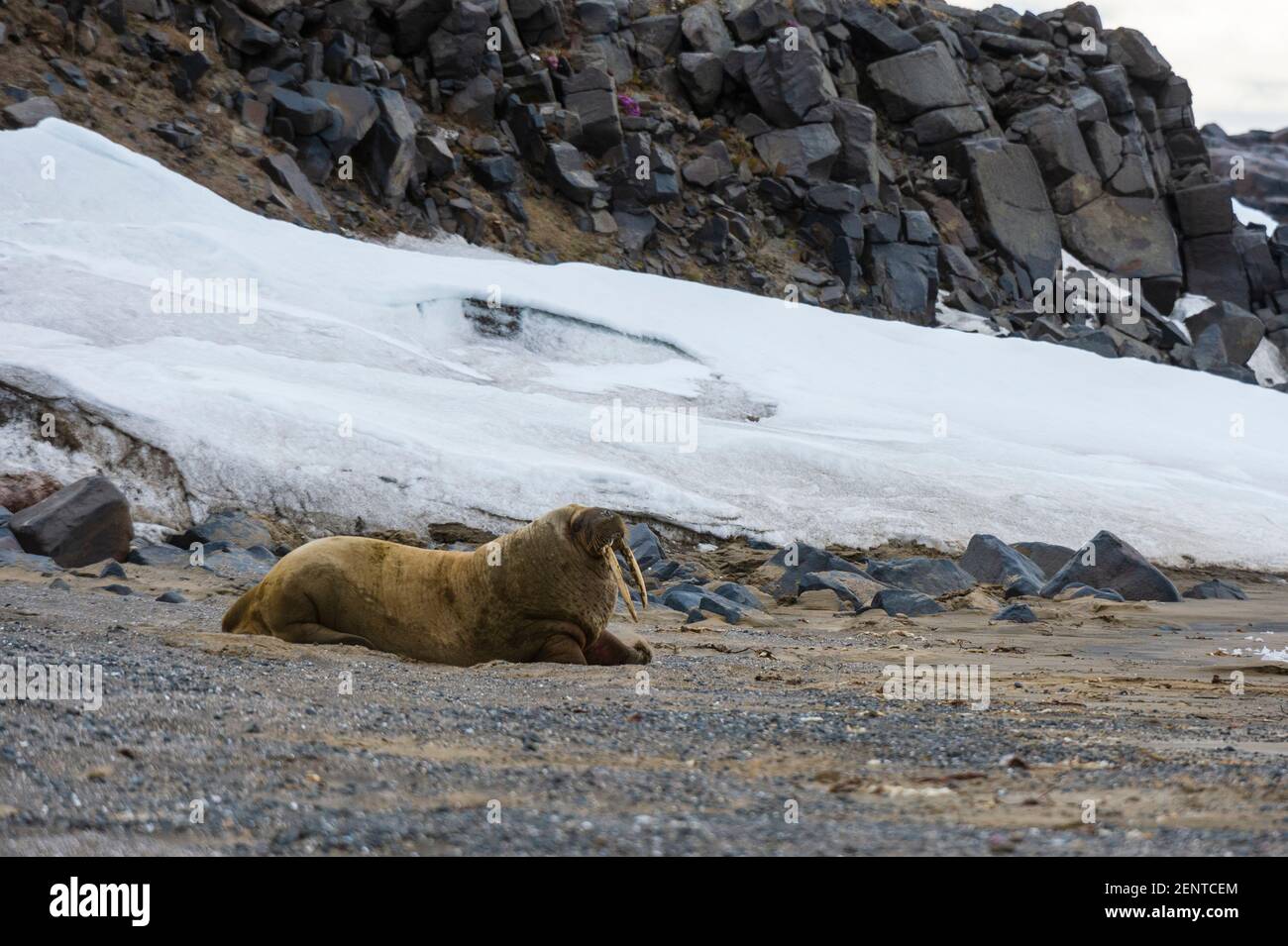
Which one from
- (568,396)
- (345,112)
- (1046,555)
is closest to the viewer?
(1046,555)

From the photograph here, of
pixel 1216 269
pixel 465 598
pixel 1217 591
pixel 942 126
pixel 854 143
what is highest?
pixel 942 126

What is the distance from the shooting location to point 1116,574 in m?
10.5

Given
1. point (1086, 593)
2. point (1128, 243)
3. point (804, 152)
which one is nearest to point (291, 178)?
point (804, 152)

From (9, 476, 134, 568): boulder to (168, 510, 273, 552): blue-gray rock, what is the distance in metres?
0.51

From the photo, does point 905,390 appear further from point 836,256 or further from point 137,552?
point 836,256

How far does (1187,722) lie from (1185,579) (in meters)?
7.84

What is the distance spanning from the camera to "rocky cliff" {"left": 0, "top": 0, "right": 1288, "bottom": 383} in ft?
76.6

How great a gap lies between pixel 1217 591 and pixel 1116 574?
0.91 meters

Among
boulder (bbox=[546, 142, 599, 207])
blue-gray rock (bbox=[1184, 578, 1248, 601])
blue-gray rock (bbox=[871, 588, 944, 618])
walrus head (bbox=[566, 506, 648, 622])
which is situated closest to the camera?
walrus head (bbox=[566, 506, 648, 622])

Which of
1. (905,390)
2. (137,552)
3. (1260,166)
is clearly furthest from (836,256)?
(1260,166)

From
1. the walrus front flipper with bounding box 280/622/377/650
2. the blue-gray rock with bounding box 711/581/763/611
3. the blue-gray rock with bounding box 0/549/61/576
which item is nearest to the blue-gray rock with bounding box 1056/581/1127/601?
the blue-gray rock with bounding box 711/581/763/611

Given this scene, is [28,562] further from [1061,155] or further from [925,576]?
[1061,155]

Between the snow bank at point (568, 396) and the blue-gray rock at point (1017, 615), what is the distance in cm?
265

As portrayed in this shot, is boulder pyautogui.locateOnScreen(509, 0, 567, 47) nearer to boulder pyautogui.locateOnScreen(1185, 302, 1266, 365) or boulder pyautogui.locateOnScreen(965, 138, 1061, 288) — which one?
boulder pyautogui.locateOnScreen(965, 138, 1061, 288)
